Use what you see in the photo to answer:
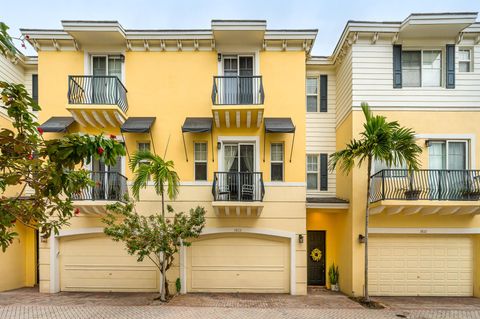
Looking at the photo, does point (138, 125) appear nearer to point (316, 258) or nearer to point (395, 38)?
point (316, 258)

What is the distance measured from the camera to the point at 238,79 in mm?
11242

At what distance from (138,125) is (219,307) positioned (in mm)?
6762

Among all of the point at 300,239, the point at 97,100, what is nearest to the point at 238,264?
the point at 300,239

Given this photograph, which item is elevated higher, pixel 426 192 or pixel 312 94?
pixel 312 94

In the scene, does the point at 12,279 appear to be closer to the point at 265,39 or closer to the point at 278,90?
the point at 278,90

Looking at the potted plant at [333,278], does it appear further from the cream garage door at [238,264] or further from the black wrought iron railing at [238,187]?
the black wrought iron railing at [238,187]

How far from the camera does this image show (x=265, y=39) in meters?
11.4

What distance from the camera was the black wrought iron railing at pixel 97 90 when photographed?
35.8 ft

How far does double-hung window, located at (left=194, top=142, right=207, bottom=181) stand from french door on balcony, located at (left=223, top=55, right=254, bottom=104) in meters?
1.98

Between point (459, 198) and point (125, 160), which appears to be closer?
point (459, 198)

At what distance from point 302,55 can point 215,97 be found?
3.77 m

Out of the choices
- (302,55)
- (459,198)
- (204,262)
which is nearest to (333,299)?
(204,262)

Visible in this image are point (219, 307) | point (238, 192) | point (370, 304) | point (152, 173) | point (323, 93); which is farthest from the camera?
point (323, 93)

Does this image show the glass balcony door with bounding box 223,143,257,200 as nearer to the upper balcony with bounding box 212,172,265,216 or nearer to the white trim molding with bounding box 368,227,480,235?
the upper balcony with bounding box 212,172,265,216
